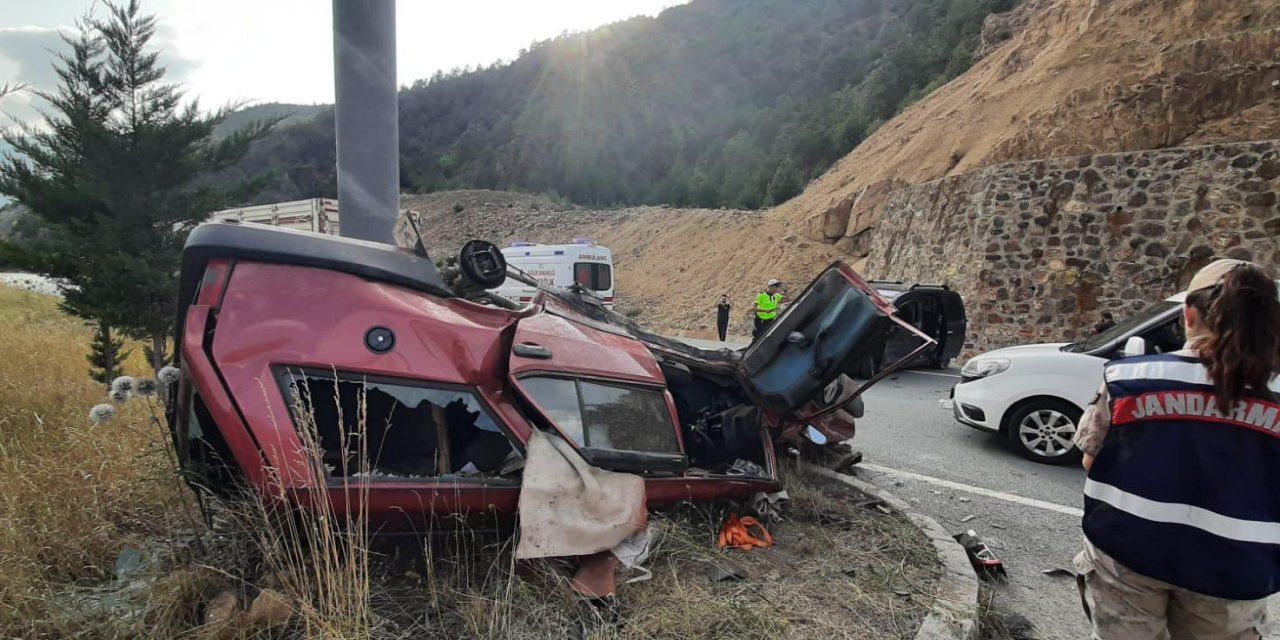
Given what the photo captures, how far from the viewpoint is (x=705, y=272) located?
24141 millimetres

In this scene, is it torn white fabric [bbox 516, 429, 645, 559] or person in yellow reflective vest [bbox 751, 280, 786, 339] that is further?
A: person in yellow reflective vest [bbox 751, 280, 786, 339]

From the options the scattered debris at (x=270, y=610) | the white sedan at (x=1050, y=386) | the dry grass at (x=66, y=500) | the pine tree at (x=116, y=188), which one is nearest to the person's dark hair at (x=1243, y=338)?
the scattered debris at (x=270, y=610)

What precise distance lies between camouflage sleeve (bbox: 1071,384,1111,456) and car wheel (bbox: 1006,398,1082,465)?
4.04m

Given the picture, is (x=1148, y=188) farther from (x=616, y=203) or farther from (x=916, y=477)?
(x=616, y=203)

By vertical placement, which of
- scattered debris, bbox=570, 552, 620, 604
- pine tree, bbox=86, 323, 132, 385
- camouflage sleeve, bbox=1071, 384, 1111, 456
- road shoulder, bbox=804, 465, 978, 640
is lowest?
road shoulder, bbox=804, 465, 978, 640

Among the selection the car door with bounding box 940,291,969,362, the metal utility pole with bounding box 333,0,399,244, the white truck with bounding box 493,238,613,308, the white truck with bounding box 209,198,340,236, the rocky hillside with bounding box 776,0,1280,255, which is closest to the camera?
the metal utility pole with bounding box 333,0,399,244

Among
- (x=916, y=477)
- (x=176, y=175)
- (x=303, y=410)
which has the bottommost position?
(x=916, y=477)

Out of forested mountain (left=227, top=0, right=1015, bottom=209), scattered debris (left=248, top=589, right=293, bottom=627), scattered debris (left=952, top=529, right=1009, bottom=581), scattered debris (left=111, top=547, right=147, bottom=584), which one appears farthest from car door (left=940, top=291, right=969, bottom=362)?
forested mountain (left=227, top=0, right=1015, bottom=209)

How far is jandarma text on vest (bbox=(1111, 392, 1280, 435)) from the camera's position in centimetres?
180

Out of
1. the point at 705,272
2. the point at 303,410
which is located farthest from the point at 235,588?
the point at 705,272

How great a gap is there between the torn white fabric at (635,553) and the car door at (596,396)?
0.91 feet

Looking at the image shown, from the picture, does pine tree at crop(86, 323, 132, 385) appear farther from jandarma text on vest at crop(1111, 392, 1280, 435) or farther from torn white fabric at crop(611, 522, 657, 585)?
jandarma text on vest at crop(1111, 392, 1280, 435)

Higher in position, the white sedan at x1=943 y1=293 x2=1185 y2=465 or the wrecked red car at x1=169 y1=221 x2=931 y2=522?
the wrecked red car at x1=169 y1=221 x2=931 y2=522

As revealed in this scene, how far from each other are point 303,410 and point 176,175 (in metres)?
5.35
